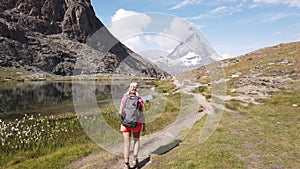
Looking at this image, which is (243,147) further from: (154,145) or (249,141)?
(154,145)

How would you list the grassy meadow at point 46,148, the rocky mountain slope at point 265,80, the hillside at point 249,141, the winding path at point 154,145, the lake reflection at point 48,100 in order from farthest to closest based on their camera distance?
the lake reflection at point 48,100 < the rocky mountain slope at point 265,80 < the grassy meadow at point 46,148 < the winding path at point 154,145 < the hillside at point 249,141

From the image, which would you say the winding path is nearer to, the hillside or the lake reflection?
the hillside

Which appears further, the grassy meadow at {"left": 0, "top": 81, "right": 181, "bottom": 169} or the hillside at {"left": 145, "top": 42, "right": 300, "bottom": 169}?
the grassy meadow at {"left": 0, "top": 81, "right": 181, "bottom": 169}

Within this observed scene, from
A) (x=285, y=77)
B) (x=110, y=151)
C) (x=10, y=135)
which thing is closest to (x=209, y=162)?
(x=110, y=151)

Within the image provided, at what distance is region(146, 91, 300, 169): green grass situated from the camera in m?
15.8

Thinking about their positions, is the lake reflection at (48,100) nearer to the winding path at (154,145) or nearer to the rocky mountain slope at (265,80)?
the rocky mountain slope at (265,80)

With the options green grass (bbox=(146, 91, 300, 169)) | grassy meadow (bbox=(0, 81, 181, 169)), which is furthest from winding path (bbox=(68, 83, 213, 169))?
grassy meadow (bbox=(0, 81, 181, 169))

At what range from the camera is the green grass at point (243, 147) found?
1580cm

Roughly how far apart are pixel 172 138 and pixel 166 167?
787cm

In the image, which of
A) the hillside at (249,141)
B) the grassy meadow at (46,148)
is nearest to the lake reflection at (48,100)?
the grassy meadow at (46,148)

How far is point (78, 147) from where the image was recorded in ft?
69.7

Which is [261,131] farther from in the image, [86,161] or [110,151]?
[86,161]

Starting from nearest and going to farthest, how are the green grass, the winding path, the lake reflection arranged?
the green grass, the winding path, the lake reflection

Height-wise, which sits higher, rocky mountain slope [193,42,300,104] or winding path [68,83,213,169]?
rocky mountain slope [193,42,300,104]
